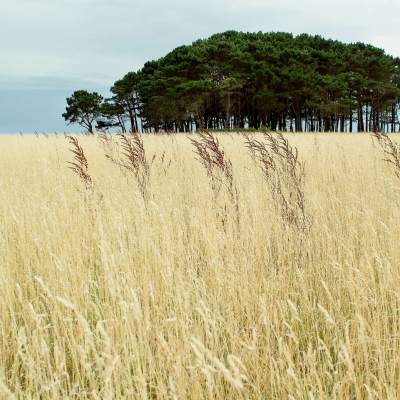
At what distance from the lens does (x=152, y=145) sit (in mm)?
10914

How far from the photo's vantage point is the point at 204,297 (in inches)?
84.0

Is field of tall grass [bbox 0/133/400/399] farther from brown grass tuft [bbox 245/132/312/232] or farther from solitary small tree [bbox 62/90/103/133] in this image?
solitary small tree [bbox 62/90/103/133]

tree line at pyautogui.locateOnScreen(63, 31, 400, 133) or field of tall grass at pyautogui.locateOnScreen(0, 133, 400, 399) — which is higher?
tree line at pyautogui.locateOnScreen(63, 31, 400, 133)

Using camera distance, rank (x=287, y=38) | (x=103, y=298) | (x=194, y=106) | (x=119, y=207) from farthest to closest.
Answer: (x=287, y=38) → (x=194, y=106) → (x=119, y=207) → (x=103, y=298)

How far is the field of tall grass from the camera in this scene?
1428 millimetres

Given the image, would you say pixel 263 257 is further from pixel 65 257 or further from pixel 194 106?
pixel 194 106

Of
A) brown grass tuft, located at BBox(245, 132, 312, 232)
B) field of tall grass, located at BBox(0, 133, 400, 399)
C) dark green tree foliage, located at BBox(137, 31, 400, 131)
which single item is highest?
dark green tree foliage, located at BBox(137, 31, 400, 131)

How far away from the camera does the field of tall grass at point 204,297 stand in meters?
1.43

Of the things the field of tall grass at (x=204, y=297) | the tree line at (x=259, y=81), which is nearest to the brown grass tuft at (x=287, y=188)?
the field of tall grass at (x=204, y=297)

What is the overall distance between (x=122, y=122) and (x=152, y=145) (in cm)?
3871

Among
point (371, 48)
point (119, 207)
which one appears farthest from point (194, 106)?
point (119, 207)

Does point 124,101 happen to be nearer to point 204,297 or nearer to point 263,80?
point 263,80

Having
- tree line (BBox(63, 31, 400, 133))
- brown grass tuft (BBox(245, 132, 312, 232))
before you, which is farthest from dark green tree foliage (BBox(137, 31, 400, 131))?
brown grass tuft (BBox(245, 132, 312, 232))

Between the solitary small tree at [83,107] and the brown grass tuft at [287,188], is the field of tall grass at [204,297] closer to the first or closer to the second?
the brown grass tuft at [287,188]
